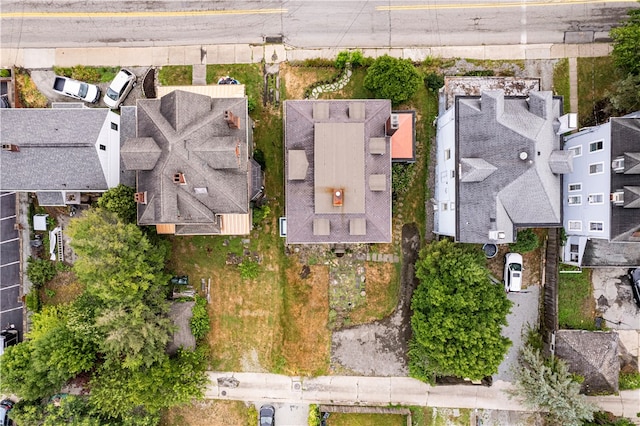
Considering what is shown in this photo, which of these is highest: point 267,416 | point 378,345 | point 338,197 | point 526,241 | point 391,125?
point 391,125

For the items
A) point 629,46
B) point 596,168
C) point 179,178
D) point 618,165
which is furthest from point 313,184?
point 629,46

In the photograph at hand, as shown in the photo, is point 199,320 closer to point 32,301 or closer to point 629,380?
point 32,301

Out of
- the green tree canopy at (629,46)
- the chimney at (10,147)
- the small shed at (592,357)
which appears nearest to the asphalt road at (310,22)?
the green tree canopy at (629,46)

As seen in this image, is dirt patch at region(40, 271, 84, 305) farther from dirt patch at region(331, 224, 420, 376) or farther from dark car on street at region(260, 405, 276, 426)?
dirt patch at region(331, 224, 420, 376)

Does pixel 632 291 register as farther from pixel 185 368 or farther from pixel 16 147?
pixel 16 147

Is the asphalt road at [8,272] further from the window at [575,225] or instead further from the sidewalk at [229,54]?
the window at [575,225]

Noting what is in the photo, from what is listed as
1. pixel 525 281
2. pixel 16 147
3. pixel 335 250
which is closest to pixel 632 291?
pixel 525 281

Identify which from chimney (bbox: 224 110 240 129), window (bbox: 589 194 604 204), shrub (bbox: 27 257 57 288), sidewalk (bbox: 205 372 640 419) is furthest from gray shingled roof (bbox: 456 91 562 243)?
shrub (bbox: 27 257 57 288)
